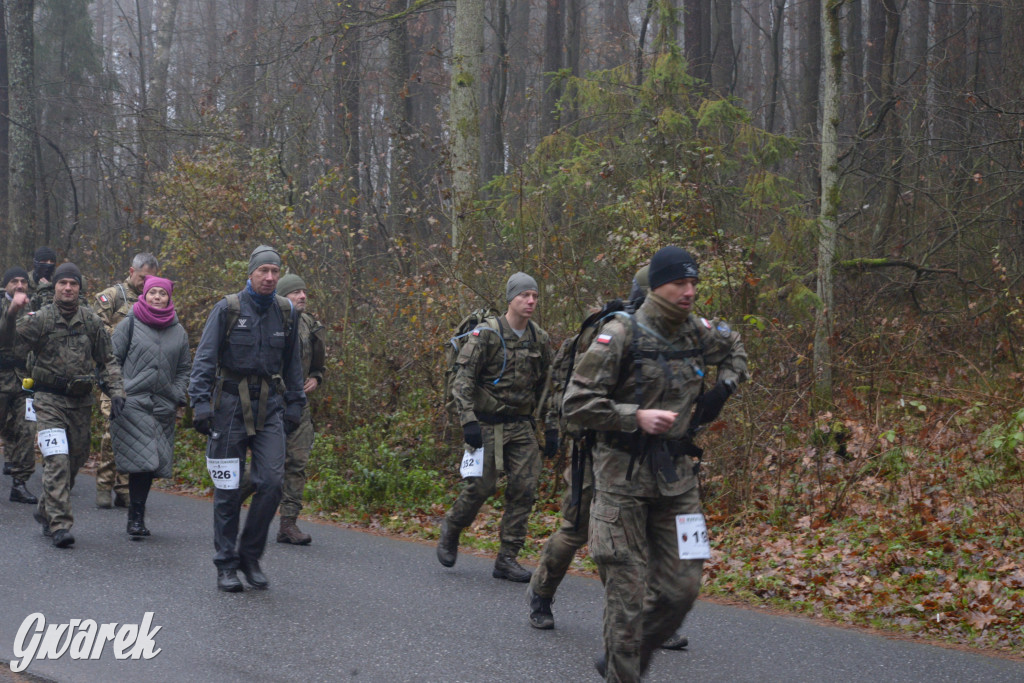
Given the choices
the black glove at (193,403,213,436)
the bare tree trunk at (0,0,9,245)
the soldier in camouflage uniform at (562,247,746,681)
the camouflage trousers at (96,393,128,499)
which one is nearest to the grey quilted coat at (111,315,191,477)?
the camouflage trousers at (96,393,128,499)

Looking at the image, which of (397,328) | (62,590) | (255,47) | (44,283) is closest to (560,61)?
(255,47)

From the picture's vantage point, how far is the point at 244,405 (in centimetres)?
685

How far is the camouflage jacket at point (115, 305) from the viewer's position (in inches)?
424

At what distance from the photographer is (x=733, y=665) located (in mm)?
5742

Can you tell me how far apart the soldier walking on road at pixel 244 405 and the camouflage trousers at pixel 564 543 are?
73.6 inches

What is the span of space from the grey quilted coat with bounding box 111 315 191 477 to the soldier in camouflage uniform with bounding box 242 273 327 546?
1.01 m

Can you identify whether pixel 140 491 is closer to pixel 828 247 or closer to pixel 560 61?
pixel 828 247

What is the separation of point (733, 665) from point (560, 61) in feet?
78.4

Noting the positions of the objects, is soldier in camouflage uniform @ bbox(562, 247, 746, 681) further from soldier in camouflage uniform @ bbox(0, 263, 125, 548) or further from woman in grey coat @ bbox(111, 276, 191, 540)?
soldier in camouflage uniform @ bbox(0, 263, 125, 548)

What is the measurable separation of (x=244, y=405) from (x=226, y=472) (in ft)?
1.49

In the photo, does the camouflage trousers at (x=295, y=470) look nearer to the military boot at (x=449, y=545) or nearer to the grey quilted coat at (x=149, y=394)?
the grey quilted coat at (x=149, y=394)

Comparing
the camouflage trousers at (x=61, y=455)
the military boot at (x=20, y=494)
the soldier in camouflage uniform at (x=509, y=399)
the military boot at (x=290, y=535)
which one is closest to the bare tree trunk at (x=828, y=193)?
the soldier in camouflage uniform at (x=509, y=399)

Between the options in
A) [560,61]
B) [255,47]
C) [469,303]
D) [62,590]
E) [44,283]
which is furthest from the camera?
[560,61]

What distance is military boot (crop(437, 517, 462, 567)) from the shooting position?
789 centimetres
